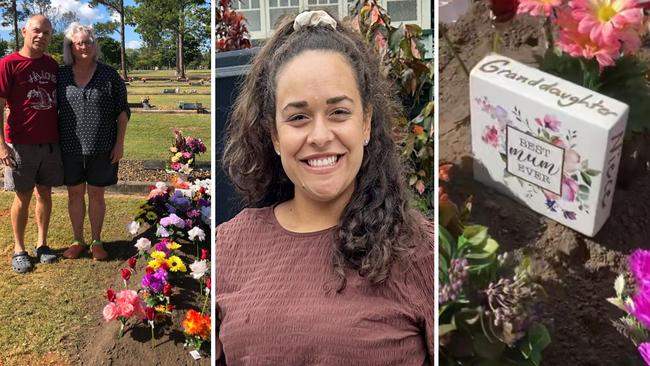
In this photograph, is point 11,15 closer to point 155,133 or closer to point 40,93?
point 40,93

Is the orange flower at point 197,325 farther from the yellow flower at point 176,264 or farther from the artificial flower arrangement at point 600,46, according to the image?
the artificial flower arrangement at point 600,46

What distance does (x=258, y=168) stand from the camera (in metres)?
1.46

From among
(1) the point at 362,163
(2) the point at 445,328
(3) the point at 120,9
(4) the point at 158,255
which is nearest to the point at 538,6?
(1) the point at 362,163

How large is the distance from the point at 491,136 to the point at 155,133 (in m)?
1.22

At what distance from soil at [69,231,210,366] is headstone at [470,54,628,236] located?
4.01 ft

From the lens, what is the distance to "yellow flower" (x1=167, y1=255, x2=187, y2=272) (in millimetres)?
2176

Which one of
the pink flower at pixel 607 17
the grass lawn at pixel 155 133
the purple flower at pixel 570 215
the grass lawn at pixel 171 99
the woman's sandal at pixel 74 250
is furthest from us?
the woman's sandal at pixel 74 250

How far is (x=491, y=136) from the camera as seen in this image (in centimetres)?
145

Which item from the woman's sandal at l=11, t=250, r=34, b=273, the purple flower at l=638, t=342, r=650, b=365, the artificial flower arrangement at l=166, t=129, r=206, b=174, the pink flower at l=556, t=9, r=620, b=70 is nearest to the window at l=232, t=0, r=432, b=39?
the pink flower at l=556, t=9, r=620, b=70

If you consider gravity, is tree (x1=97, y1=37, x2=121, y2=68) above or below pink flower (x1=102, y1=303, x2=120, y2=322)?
above

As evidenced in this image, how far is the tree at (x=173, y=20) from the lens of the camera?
176cm

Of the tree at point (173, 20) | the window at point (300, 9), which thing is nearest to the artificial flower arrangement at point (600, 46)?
the window at point (300, 9)

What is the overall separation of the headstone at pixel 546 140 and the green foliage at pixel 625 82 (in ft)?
0.11

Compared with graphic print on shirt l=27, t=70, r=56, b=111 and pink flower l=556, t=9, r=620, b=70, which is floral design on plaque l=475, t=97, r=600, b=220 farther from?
graphic print on shirt l=27, t=70, r=56, b=111
